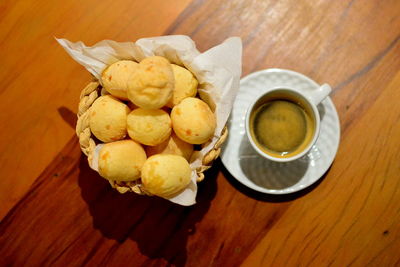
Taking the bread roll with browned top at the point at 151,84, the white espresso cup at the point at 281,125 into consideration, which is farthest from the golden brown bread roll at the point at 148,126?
the white espresso cup at the point at 281,125

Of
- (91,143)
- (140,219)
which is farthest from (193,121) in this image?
(140,219)

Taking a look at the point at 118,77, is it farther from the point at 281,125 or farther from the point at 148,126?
the point at 281,125

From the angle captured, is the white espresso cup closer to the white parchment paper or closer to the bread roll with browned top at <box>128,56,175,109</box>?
the white parchment paper

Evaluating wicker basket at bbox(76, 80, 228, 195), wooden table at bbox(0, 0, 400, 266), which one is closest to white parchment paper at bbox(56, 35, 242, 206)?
wicker basket at bbox(76, 80, 228, 195)

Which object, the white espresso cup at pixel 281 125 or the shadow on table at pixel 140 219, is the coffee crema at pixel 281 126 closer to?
the white espresso cup at pixel 281 125

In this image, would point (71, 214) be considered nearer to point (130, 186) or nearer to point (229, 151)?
point (130, 186)
